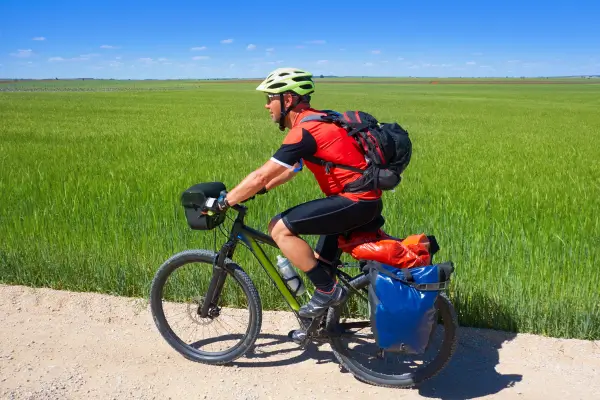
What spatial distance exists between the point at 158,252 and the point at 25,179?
467cm

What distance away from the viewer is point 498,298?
4496 millimetres

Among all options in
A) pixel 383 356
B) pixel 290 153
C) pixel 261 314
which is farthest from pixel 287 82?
pixel 383 356

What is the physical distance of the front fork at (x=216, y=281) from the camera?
374 cm

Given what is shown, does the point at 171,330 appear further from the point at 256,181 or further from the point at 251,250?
the point at 256,181

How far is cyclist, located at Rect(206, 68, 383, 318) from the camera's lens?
317cm

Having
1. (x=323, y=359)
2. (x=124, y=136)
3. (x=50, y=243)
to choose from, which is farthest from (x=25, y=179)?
(x=124, y=136)

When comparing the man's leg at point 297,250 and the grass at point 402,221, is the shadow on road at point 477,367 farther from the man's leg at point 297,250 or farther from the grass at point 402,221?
the man's leg at point 297,250

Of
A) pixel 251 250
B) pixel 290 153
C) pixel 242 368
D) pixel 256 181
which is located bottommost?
pixel 242 368

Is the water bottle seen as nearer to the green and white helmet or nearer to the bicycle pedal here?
the bicycle pedal

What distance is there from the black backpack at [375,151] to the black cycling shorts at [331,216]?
0.10 metres

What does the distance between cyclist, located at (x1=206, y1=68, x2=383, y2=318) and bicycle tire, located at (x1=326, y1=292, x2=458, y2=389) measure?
340 mm

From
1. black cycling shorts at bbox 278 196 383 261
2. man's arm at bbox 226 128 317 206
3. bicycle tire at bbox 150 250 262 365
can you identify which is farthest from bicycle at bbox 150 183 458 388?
man's arm at bbox 226 128 317 206

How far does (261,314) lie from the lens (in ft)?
12.3

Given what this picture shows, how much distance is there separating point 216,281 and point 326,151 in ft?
4.19
